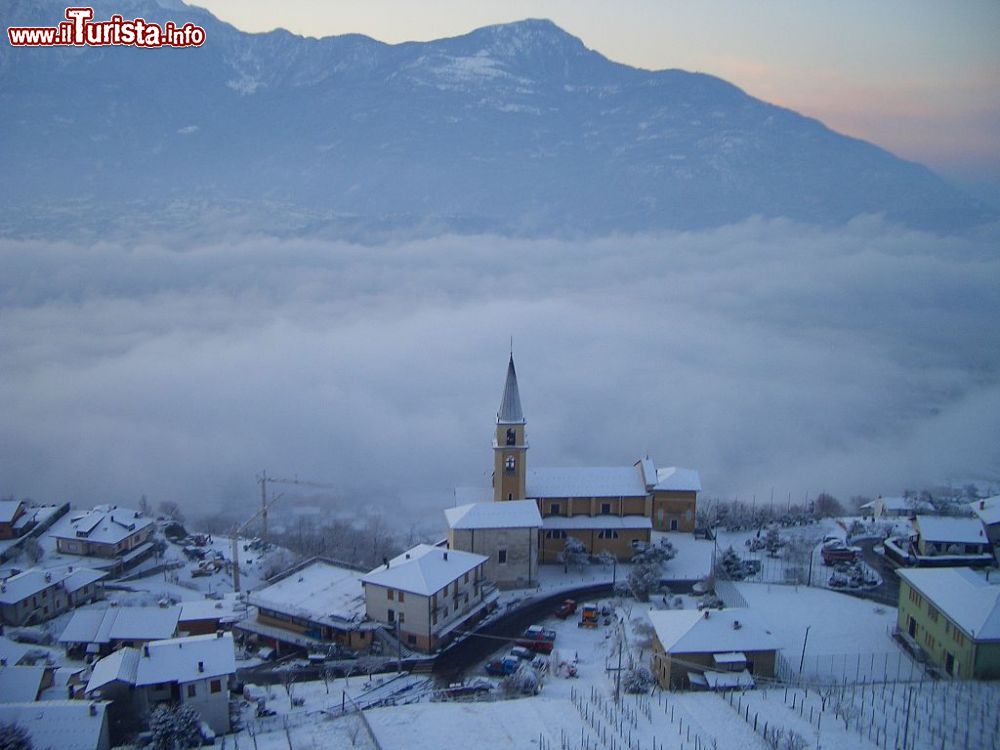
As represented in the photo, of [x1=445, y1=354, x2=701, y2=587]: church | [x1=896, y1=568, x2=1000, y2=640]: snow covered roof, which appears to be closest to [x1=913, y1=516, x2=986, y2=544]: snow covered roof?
[x1=896, y1=568, x2=1000, y2=640]: snow covered roof

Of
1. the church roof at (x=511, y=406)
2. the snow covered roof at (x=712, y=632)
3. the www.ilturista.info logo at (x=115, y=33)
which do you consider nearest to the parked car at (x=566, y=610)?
the snow covered roof at (x=712, y=632)

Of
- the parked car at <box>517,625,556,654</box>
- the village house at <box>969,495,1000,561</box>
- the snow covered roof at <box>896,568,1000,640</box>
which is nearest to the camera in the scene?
the snow covered roof at <box>896,568,1000,640</box>

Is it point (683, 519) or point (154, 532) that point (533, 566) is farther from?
point (154, 532)

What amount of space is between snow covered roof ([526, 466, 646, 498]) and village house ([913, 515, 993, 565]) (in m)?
16.3

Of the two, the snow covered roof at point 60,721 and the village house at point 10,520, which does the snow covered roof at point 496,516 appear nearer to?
the snow covered roof at point 60,721

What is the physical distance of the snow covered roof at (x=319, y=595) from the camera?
4119cm

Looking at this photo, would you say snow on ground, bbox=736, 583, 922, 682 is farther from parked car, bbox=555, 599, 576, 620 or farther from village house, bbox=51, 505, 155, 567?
village house, bbox=51, 505, 155, 567

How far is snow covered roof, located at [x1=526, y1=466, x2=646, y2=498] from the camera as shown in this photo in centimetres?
5109

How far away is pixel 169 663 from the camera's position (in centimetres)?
3123

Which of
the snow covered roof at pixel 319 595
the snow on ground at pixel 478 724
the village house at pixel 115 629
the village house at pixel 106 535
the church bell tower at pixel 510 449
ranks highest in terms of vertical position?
the church bell tower at pixel 510 449

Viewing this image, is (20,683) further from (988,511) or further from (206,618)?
(988,511)

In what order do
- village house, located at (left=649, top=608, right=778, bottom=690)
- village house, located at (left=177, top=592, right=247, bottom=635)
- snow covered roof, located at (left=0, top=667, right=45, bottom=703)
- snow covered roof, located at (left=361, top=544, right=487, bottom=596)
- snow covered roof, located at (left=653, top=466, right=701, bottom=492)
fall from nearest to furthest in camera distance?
village house, located at (left=649, top=608, right=778, bottom=690) → snow covered roof, located at (left=0, top=667, right=45, bottom=703) → snow covered roof, located at (left=361, top=544, right=487, bottom=596) → village house, located at (left=177, top=592, right=247, bottom=635) → snow covered roof, located at (left=653, top=466, right=701, bottom=492)

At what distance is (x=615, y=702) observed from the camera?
101 feet

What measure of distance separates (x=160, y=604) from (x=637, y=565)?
28.1m
